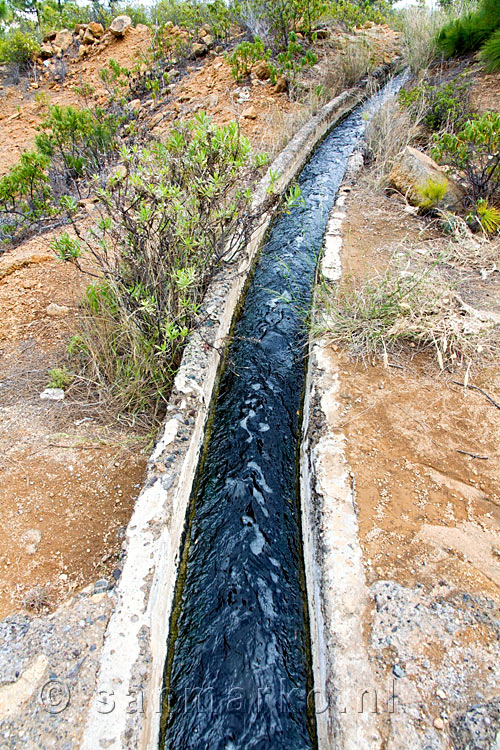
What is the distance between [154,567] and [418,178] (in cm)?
438

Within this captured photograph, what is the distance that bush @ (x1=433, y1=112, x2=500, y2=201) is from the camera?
153 inches

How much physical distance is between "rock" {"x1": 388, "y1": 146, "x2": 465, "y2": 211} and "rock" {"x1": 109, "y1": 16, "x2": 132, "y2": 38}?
8.06 metres

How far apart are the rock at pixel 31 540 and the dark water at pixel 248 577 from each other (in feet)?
2.30

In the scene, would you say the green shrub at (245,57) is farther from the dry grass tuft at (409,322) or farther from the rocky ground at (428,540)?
the rocky ground at (428,540)

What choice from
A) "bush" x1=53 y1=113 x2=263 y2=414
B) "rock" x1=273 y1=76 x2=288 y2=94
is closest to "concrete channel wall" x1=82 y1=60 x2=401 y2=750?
"bush" x1=53 y1=113 x2=263 y2=414

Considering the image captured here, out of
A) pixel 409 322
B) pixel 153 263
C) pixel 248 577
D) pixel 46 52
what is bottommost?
pixel 248 577

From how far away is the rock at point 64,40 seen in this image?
967 centimetres

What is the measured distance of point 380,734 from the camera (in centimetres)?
137

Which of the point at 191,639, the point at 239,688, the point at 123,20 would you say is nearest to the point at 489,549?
the point at 239,688

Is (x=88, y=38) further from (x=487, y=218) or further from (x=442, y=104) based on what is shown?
(x=487, y=218)

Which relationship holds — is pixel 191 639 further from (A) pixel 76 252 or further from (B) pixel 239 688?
(A) pixel 76 252

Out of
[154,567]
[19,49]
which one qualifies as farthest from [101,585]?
[19,49]

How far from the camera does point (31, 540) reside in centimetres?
198

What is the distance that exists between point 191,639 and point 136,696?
0.48 metres
